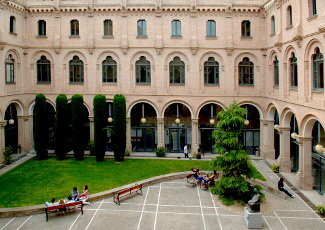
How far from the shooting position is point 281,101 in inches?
1056

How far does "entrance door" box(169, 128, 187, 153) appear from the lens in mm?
33375

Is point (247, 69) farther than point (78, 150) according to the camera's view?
Yes

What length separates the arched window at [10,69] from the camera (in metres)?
30.0

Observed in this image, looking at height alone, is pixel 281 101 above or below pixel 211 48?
below

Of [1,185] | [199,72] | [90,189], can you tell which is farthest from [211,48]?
[1,185]

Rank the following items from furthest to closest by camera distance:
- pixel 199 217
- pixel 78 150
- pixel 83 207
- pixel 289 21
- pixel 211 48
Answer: pixel 211 48 → pixel 78 150 → pixel 289 21 → pixel 83 207 → pixel 199 217

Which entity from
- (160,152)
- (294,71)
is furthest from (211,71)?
(160,152)

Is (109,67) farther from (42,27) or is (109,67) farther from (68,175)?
(68,175)

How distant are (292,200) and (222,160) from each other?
5.02 metres

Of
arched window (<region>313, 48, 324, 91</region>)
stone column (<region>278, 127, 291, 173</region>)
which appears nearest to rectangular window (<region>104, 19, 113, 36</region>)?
stone column (<region>278, 127, 291, 173</region>)

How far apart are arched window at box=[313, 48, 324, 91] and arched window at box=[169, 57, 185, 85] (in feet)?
43.8

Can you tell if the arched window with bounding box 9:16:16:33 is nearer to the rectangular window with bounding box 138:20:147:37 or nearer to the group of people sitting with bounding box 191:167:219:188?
the rectangular window with bounding box 138:20:147:37

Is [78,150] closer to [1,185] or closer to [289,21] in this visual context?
[1,185]

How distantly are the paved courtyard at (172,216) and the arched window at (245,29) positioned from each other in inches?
649
